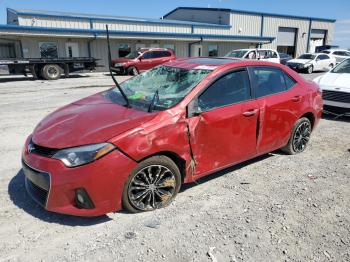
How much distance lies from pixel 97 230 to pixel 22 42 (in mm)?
23943

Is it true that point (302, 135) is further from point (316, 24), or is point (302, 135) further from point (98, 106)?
point (316, 24)

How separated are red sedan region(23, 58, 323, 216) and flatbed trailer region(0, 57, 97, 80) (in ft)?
48.7

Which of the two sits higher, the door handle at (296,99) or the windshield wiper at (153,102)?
the windshield wiper at (153,102)

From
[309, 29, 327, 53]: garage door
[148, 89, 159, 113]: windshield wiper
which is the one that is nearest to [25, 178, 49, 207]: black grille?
[148, 89, 159, 113]: windshield wiper

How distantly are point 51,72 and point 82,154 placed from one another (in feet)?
55.4

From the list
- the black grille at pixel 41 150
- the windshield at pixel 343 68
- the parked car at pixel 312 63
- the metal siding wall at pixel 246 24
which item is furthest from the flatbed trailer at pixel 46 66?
the metal siding wall at pixel 246 24

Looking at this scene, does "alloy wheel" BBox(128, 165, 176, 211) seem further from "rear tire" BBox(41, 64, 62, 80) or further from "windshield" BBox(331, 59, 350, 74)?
"rear tire" BBox(41, 64, 62, 80)

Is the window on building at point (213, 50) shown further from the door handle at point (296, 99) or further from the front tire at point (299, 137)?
the door handle at point (296, 99)

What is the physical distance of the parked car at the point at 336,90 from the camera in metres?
7.44

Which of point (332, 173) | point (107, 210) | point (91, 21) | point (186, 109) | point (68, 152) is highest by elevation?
point (91, 21)

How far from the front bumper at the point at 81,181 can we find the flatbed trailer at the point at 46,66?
631 inches

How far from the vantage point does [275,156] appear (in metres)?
5.22

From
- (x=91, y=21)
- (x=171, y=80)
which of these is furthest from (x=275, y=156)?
(x=91, y=21)

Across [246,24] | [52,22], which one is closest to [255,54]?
[52,22]
